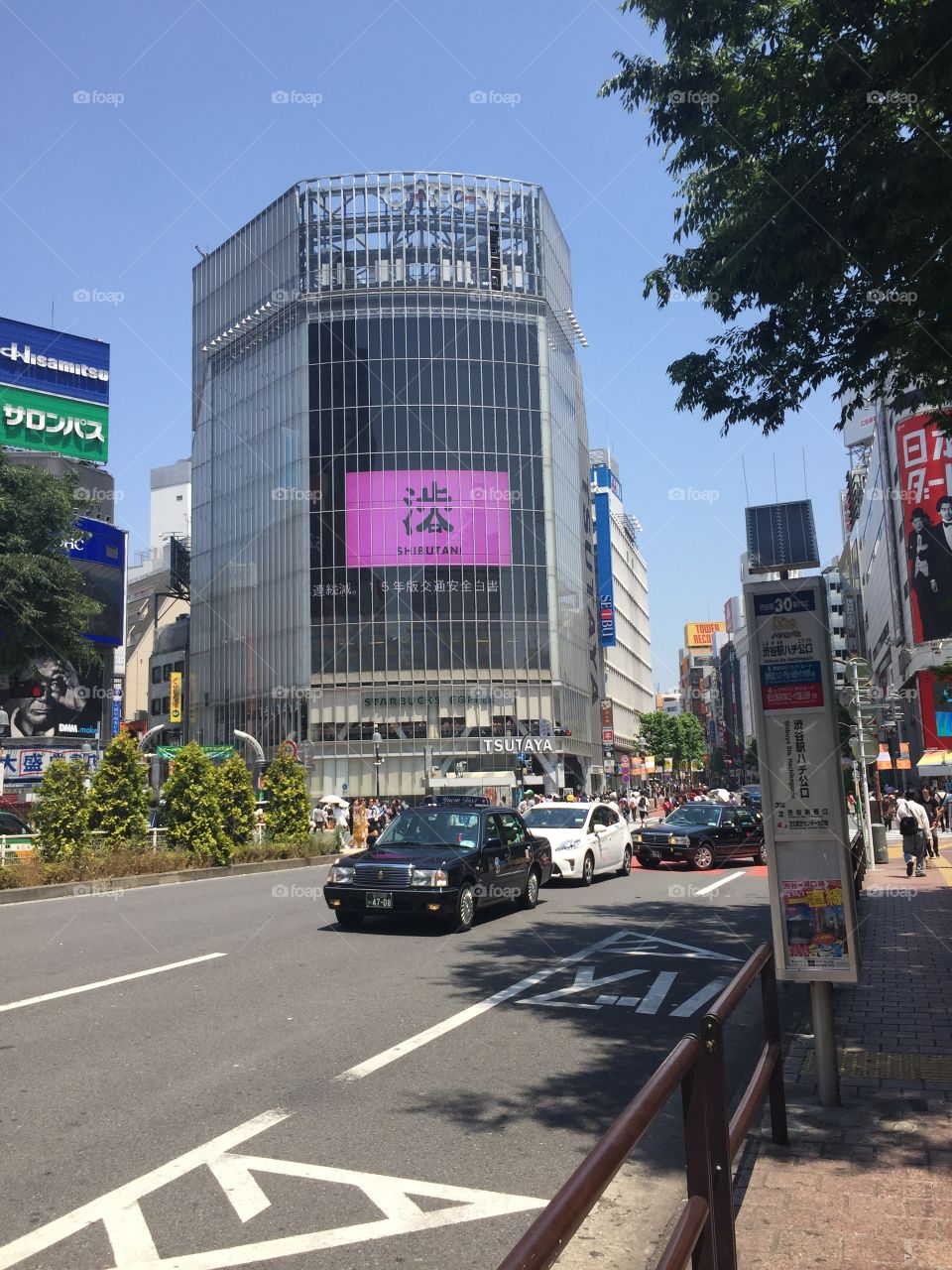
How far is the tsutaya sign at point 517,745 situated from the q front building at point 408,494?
106 millimetres

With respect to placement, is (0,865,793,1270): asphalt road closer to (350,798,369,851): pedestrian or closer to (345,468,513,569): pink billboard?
(350,798,369,851): pedestrian

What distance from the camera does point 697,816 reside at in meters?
25.4

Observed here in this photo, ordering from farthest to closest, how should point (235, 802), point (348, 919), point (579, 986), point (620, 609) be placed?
point (620, 609), point (235, 802), point (348, 919), point (579, 986)

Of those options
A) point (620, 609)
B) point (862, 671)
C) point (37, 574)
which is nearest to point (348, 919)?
point (862, 671)

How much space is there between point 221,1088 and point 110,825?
17.1 metres

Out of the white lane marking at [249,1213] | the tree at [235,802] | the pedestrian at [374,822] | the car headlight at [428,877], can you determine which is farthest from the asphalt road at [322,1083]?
the pedestrian at [374,822]

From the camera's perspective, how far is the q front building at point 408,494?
2628 inches

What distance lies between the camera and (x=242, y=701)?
73.1 m

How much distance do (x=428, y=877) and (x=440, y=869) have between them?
0.17m

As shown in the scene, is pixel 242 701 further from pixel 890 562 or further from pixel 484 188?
pixel 890 562

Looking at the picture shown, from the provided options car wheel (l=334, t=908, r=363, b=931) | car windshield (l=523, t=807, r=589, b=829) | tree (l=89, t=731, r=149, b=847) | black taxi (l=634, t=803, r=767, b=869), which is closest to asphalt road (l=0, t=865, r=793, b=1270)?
car wheel (l=334, t=908, r=363, b=931)

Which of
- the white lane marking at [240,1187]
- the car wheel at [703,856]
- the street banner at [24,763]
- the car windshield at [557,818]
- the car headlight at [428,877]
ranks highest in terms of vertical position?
the street banner at [24,763]

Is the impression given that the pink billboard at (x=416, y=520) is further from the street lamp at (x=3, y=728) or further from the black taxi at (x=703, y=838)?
the black taxi at (x=703, y=838)

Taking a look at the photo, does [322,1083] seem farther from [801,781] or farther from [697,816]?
[697,816]
